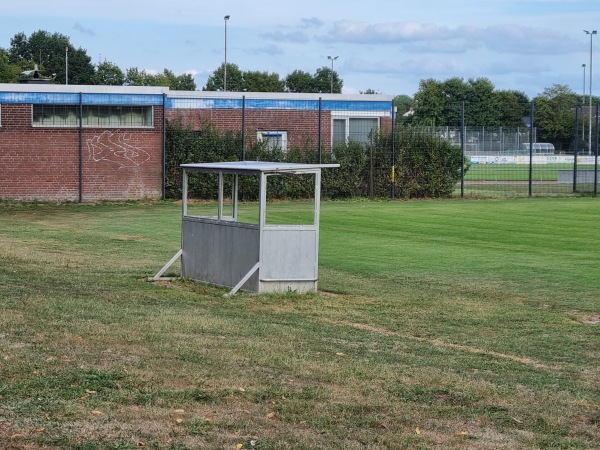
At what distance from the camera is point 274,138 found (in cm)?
4012

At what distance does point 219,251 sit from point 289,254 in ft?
4.08

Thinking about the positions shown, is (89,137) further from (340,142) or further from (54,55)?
(54,55)

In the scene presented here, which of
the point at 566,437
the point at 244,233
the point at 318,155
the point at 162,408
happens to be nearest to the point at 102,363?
the point at 162,408

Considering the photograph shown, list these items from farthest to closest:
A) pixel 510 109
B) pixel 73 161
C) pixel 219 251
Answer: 1. pixel 510 109
2. pixel 73 161
3. pixel 219 251

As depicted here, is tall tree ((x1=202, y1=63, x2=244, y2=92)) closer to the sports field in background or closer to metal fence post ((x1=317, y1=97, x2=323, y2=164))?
the sports field in background

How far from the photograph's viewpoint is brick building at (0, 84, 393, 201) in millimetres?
35688

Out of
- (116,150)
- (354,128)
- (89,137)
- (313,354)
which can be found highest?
(354,128)

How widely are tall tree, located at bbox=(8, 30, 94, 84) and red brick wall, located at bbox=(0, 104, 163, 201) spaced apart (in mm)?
67163

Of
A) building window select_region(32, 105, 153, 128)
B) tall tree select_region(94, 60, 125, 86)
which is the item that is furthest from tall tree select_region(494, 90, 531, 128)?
building window select_region(32, 105, 153, 128)

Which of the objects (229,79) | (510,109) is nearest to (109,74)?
(229,79)

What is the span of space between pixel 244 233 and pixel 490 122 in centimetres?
7990

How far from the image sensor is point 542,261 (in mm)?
19516

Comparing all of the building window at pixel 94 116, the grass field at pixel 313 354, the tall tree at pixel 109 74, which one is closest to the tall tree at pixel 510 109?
the tall tree at pixel 109 74

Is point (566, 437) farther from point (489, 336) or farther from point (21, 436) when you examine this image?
point (489, 336)
